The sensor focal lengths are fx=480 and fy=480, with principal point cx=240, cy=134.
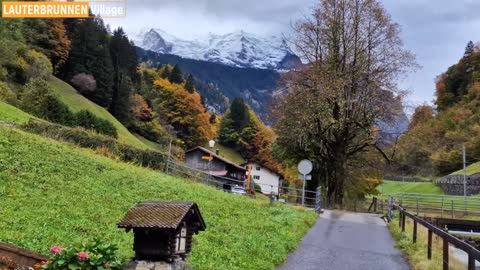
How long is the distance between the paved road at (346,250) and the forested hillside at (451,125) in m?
49.4

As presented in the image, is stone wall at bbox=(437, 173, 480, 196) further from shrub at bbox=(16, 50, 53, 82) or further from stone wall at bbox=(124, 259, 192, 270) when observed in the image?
stone wall at bbox=(124, 259, 192, 270)

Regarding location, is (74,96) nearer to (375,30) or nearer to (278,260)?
(375,30)

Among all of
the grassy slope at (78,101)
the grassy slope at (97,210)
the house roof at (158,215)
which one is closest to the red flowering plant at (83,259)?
the house roof at (158,215)

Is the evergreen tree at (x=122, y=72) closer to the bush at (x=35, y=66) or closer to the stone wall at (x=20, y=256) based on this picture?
the bush at (x=35, y=66)

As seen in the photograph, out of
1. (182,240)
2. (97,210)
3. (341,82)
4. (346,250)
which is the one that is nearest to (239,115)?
(341,82)

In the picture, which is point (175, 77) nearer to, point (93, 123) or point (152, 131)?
point (152, 131)

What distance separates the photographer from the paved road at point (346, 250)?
1034 cm

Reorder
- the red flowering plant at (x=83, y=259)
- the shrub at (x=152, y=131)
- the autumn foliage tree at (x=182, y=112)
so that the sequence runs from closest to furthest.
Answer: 1. the red flowering plant at (x=83, y=259)
2. the shrub at (x=152, y=131)
3. the autumn foliage tree at (x=182, y=112)

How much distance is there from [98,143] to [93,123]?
89.8ft

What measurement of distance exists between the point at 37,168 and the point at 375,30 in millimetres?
21744

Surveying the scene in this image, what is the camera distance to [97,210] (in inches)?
441

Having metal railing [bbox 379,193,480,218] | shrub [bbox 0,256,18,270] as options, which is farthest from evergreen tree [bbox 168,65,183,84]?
shrub [bbox 0,256,18,270]

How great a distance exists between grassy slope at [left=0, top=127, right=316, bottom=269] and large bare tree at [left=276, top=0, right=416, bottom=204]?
38.5 feet

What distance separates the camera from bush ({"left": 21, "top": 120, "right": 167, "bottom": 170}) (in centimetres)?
2373
